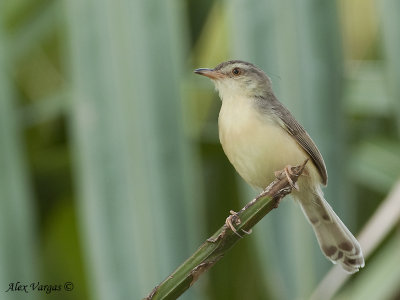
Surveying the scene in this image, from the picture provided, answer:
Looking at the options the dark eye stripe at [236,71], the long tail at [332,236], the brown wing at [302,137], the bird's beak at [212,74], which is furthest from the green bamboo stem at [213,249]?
the dark eye stripe at [236,71]

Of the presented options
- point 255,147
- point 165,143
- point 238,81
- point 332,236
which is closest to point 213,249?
point 255,147

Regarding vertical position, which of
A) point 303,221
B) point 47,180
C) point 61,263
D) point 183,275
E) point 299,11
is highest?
point 299,11

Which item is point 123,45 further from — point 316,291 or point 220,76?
point 316,291

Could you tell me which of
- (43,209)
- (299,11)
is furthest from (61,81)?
(299,11)

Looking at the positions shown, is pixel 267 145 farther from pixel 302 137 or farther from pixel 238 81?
pixel 238 81
